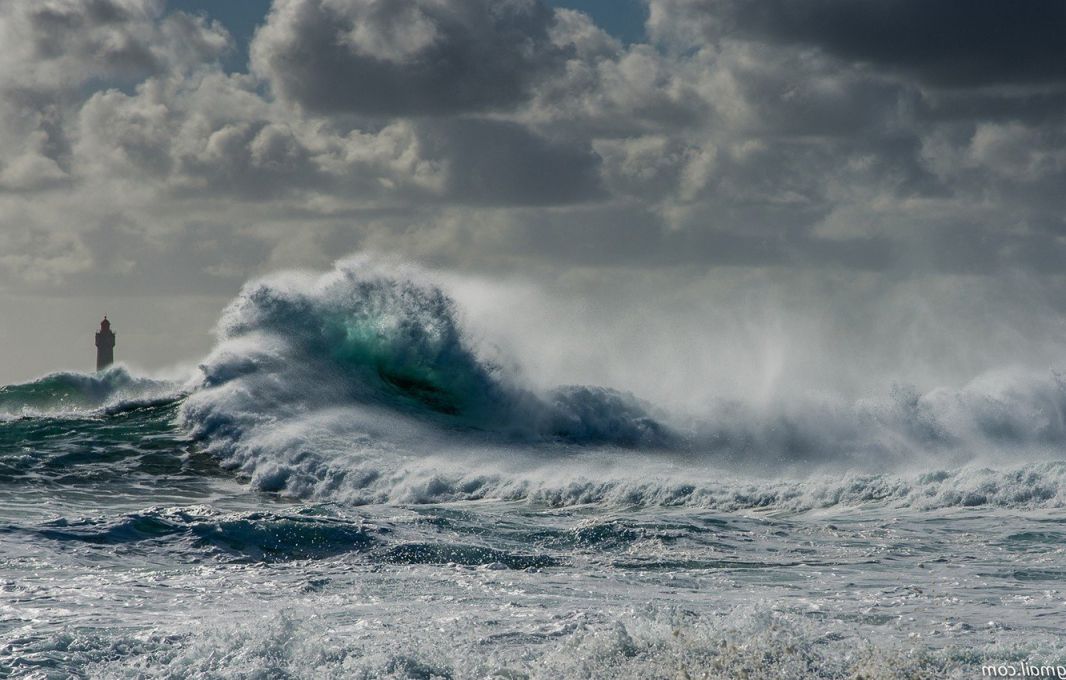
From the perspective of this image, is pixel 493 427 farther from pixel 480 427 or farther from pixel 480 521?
pixel 480 521

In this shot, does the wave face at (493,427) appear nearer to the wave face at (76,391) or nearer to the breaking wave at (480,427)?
the breaking wave at (480,427)

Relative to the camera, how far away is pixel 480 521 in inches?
567

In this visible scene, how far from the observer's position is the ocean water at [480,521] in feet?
27.6

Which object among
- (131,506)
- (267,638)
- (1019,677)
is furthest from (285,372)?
(1019,677)

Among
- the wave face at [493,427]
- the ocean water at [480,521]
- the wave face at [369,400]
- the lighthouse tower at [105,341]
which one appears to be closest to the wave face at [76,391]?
the ocean water at [480,521]

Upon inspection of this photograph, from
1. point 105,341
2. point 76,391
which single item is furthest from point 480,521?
point 105,341

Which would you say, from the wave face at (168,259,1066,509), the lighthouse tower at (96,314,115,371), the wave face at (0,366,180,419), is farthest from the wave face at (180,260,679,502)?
the lighthouse tower at (96,314,115,371)

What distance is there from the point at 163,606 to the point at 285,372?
48.2ft

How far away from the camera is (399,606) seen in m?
9.97

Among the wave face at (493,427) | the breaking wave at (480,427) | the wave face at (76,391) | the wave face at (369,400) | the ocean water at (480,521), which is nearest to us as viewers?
the ocean water at (480,521)

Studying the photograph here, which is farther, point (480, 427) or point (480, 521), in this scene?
point (480, 427)

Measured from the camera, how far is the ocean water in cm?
840

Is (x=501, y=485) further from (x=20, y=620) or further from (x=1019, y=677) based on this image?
(x=1019, y=677)

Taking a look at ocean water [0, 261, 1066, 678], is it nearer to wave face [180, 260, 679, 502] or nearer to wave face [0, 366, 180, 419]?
wave face [180, 260, 679, 502]
